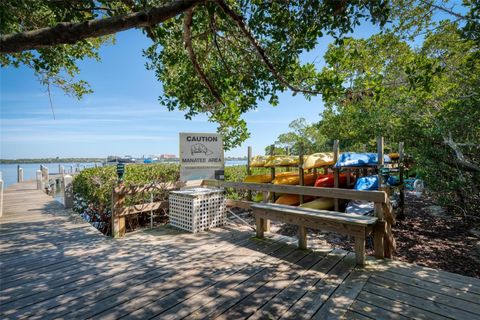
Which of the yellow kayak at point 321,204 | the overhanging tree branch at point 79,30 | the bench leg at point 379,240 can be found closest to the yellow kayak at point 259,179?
the yellow kayak at point 321,204

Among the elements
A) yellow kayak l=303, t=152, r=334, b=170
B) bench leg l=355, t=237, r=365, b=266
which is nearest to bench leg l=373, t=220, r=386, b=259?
bench leg l=355, t=237, r=365, b=266

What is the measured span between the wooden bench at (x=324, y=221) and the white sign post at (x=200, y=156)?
173 cm

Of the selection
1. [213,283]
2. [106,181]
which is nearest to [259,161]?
[106,181]

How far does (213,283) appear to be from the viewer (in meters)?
3.04

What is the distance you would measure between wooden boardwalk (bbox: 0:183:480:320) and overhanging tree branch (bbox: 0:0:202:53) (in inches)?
102

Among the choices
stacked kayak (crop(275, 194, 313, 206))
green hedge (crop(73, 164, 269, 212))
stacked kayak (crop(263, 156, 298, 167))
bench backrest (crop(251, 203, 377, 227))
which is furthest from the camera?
stacked kayak (crop(263, 156, 298, 167))

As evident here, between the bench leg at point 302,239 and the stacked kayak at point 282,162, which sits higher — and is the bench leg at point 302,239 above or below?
below

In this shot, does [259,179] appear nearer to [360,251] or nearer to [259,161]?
[259,161]

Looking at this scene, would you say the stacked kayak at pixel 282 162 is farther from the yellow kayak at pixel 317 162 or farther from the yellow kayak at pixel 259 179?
the yellow kayak at pixel 317 162

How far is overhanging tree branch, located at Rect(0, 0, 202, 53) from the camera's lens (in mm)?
2246

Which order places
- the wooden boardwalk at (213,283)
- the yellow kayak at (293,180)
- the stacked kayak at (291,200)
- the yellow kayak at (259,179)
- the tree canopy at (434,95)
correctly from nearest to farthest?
1. the wooden boardwalk at (213,283)
2. the tree canopy at (434,95)
3. the stacked kayak at (291,200)
4. the yellow kayak at (293,180)
5. the yellow kayak at (259,179)

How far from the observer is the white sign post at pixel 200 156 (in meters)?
5.65

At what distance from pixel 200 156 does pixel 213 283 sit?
129 inches

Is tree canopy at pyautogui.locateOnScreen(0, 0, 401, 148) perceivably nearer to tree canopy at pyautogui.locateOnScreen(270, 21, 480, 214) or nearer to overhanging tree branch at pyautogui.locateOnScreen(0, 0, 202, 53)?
overhanging tree branch at pyautogui.locateOnScreen(0, 0, 202, 53)
